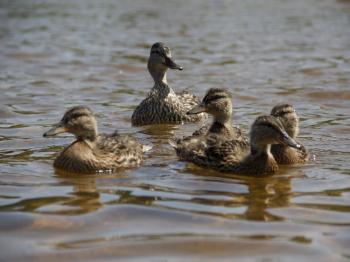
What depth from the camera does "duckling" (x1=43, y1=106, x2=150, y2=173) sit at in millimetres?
8156

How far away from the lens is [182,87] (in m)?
14.7

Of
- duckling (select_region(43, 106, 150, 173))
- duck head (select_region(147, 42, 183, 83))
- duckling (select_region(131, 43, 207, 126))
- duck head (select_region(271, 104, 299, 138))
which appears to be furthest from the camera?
duck head (select_region(147, 42, 183, 83))

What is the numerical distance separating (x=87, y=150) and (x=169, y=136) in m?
2.57

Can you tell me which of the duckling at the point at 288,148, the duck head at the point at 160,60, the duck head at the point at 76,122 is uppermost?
the duck head at the point at 160,60

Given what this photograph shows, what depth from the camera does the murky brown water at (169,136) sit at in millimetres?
6062

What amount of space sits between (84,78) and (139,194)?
807 cm

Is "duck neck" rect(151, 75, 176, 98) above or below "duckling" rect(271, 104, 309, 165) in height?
above

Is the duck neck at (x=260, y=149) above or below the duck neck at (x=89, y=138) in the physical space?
below

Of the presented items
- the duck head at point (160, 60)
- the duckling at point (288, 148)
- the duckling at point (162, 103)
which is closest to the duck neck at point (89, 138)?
the duckling at point (288, 148)

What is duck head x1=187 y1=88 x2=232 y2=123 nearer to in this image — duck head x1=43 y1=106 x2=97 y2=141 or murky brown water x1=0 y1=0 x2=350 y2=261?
murky brown water x1=0 y1=0 x2=350 y2=261

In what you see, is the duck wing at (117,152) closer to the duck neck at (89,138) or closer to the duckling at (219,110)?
the duck neck at (89,138)

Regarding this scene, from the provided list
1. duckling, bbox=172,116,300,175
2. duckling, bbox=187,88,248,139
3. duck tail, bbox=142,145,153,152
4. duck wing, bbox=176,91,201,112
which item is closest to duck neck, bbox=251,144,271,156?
duckling, bbox=172,116,300,175

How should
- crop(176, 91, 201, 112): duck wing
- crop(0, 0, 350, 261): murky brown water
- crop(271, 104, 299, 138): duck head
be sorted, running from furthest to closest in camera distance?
crop(176, 91, 201, 112): duck wing → crop(271, 104, 299, 138): duck head → crop(0, 0, 350, 261): murky brown water

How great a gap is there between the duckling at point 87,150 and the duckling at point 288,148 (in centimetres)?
148
